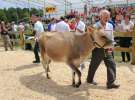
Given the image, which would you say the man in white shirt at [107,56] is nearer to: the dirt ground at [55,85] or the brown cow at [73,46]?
the brown cow at [73,46]

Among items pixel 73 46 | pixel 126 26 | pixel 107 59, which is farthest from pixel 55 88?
pixel 126 26

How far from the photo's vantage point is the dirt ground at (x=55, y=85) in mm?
7778

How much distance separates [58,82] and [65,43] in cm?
111

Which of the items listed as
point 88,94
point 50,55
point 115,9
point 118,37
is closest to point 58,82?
point 50,55

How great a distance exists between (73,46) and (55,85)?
112cm

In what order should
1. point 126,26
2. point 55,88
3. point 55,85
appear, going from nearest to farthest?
1. point 55,88
2. point 55,85
3. point 126,26

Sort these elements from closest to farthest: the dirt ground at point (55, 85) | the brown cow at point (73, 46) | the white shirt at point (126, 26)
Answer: the dirt ground at point (55, 85) < the brown cow at point (73, 46) < the white shirt at point (126, 26)

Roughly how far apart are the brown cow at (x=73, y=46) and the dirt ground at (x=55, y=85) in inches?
21.2

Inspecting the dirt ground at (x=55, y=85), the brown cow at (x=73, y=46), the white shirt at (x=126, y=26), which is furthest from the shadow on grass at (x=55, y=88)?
the white shirt at (x=126, y=26)

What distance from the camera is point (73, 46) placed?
8617mm

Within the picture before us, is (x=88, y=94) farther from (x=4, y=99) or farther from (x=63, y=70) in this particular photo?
(x=63, y=70)

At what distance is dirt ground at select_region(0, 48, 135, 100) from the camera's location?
7.78 m

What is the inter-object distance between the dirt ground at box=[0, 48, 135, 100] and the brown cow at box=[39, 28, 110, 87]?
54 cm

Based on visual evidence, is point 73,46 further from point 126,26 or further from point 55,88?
point 126,26
